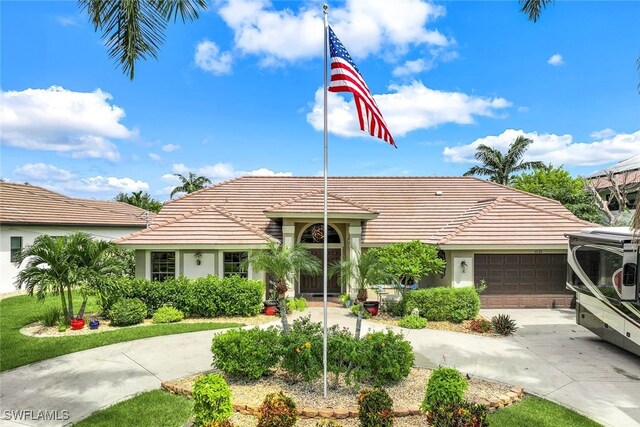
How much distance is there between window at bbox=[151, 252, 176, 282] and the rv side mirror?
14346 mm

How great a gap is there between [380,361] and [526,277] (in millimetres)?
11212

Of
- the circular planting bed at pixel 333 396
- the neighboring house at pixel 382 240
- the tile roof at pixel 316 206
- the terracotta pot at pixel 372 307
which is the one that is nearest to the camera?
the circular planting bed at pixel 333 396

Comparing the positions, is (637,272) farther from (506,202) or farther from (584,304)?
(506,202)

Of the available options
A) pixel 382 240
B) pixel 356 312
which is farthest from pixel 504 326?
pixel 382 240

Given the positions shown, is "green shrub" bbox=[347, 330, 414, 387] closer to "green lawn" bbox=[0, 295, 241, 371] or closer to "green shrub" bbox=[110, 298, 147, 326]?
"green lawn" bbox=[0, 295, 241, 371]

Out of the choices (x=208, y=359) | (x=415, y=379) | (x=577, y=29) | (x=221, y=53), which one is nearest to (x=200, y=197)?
(x=221, y=53)

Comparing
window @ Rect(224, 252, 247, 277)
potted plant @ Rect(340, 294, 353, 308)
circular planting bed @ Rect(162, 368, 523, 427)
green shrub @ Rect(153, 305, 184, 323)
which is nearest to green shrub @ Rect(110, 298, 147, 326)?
green shrub @ Rect(153, 305, 184, 323)

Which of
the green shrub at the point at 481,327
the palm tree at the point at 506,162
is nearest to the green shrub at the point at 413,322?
the green shrub at the point at 481,327

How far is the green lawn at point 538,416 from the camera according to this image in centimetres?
621

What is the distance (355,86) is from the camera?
660cm

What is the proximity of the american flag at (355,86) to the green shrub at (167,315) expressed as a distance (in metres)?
10.3

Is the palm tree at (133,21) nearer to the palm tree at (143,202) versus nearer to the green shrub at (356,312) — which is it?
the green shrub at (356,312)

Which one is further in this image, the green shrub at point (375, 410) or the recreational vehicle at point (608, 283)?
the recreational vehicle at point (608, 283)

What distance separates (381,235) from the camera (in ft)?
61.9
